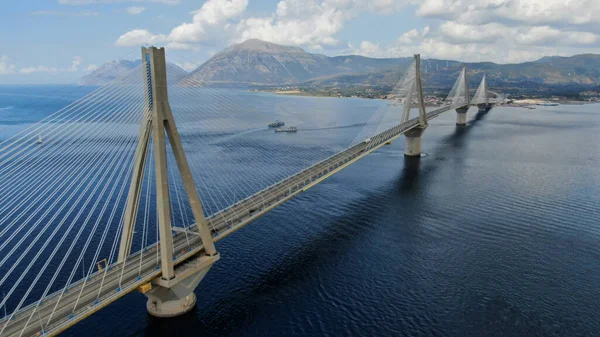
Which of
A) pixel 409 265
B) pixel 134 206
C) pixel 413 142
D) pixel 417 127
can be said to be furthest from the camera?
pixel 413 142

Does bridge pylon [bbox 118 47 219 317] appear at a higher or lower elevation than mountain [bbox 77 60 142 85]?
lower

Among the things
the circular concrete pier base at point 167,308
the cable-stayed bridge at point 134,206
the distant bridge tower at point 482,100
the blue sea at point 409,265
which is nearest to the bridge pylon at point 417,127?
the cable-stayed bridge at point 134,206

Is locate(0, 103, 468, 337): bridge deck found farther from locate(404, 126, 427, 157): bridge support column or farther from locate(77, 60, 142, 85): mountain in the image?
locate(404, 126, 427, 157): bridge support column

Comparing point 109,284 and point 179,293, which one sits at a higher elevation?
point 109,284

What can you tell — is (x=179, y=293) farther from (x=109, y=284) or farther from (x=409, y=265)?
(x=409, y=265)

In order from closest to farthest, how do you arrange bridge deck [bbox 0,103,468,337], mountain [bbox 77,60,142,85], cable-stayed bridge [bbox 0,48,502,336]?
bridge deck [bbox 0,103,468,337] < cable-stayed bridge [bbox 0,48,502,336] < mountain [bbox 77,60,142,85]

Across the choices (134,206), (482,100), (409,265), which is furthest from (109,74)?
(482,100)

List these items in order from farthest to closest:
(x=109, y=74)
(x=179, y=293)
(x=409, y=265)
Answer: (x=109, y=74), (x=409, y=265), (x=179, y=293)

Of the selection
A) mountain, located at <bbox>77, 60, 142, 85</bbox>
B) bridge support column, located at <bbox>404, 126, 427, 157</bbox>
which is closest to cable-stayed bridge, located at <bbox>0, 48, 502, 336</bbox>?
bridge support column, located at <bbox>404, 126, 427, 157</bbox>
